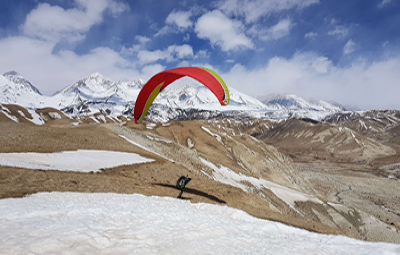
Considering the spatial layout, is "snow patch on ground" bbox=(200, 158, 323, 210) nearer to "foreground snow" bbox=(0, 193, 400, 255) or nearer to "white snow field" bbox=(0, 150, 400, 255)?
"white snow field" bbox=(0, 150, 400, 255)

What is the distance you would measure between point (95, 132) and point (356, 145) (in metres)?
152

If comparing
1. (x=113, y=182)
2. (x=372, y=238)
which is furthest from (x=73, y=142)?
(x=372, y=238)

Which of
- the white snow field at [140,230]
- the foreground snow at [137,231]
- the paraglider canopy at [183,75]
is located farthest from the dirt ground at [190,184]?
the paraglider canopy at [183,75]

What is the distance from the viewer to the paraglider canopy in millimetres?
14570

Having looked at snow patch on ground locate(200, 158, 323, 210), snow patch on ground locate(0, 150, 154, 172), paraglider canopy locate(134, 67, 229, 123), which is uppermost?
paraglider canopy locate(134, 67, 229, 123)

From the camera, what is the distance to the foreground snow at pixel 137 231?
615cm

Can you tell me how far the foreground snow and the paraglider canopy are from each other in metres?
7.66

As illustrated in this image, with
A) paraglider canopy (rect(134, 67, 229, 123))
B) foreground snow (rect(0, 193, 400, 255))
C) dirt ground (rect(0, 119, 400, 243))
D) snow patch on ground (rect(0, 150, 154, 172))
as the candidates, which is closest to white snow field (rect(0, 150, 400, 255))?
foreground snow (rect(0, 193, 400, 255))

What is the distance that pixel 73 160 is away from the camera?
20750mm

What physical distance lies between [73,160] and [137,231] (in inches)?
649

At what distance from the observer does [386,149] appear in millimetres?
129375

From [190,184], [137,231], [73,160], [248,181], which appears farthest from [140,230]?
[248,181]

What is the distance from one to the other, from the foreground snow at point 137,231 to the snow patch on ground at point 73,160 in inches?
305

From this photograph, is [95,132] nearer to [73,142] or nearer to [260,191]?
[73,142]
